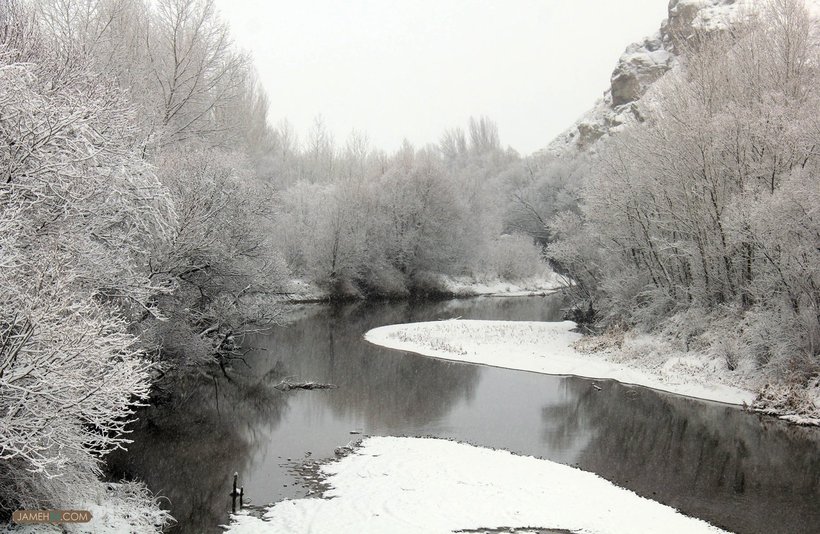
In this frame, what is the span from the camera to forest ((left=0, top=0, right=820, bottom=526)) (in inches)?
297

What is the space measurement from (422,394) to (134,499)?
11.1 meters

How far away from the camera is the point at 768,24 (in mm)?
23297

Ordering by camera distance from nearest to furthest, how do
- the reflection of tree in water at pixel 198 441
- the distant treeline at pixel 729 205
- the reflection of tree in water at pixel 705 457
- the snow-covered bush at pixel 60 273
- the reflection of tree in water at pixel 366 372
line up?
the snow-covered bush at pixel 60 273 < the reflection of tree in water at pixel 705 457 < the reflection of tree in water at pixel 198 441 < the distant treeline at pixel 729 205 < the reflection of tree in water at pixel 366 372

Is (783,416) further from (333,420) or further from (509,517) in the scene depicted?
(333,420)

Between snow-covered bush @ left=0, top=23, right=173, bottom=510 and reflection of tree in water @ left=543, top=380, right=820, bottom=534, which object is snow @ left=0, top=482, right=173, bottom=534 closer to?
snow-covered bush @ left=0, top=23, right=173, bottom=510

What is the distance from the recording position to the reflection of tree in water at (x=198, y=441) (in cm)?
1116

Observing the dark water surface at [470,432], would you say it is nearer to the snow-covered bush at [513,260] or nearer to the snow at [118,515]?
the snow at [118,515]

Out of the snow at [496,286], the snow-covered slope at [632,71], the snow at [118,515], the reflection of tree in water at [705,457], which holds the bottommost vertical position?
the reflection of tree in water at [705,457]

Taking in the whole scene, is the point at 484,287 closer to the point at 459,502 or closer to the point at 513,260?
the point at 513,260

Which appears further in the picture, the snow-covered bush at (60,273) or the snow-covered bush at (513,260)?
the snow-covered bush at (513,260)

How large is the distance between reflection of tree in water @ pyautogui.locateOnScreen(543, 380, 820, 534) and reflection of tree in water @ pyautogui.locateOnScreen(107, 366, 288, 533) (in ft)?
26.0

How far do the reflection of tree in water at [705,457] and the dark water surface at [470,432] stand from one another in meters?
0.05

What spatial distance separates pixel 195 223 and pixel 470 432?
1026 cm

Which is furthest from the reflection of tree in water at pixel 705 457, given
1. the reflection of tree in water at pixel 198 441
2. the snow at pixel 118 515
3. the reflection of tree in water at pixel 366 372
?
the snow at pixel 118 515
